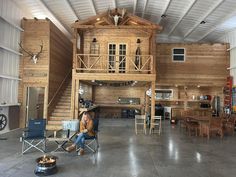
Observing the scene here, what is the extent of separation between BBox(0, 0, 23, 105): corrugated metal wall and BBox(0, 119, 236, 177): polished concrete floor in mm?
2458

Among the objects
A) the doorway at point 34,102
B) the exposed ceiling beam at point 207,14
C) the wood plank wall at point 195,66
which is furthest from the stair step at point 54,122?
the exposed ceiling beam at point 207,14

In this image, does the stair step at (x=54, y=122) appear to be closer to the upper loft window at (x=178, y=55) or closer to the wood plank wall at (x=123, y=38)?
the wood plank wall at (x=123, y=38)

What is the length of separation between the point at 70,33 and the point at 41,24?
5418 millimetres

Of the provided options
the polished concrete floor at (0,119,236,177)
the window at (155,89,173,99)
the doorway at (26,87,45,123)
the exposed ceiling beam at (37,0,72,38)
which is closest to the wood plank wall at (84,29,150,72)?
the exposed ceiling beam at (37,0,72,38)

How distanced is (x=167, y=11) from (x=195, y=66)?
Answer: 4007mm

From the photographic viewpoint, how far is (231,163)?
5449 mm

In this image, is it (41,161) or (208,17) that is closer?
(41,161)

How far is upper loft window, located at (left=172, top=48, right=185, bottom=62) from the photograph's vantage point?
543 inches

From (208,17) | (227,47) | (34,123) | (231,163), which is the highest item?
(208,17)

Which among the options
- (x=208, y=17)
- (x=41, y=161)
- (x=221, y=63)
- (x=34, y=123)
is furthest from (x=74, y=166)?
(x=221, y=63)

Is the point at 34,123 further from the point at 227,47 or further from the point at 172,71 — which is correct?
the point at 227,47

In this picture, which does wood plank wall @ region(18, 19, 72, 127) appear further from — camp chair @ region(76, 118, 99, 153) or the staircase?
camp chair @ region(76, 118, 99, 153)

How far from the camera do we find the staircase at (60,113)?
385 inches

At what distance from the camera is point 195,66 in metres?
13.7
